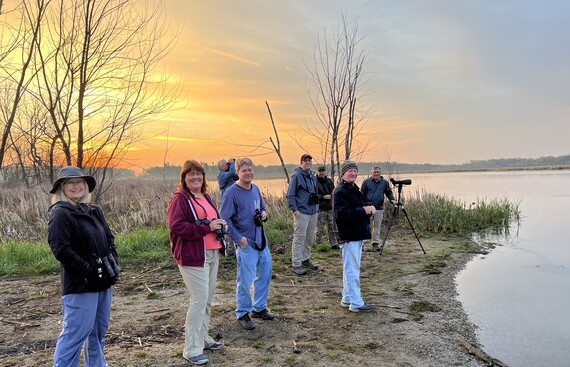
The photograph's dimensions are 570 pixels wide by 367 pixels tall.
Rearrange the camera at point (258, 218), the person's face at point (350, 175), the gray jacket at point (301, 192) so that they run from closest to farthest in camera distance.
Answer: the camera at point (258, 218), the person's face at point (350, 175), the gray jacket at point (301, 192)

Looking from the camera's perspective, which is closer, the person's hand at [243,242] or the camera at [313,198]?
the person's hand at [243,242]

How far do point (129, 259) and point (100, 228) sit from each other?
16.3ft

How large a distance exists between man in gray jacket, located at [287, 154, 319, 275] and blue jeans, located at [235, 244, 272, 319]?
7.27 ft

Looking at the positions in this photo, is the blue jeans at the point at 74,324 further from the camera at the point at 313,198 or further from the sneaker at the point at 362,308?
the camera at the point at 313,198

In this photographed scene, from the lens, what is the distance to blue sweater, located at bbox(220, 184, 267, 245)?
13.1ft

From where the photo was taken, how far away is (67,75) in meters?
5.11

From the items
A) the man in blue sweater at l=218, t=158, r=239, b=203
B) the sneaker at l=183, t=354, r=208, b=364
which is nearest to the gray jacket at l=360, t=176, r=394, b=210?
the man in blue sweater at l=218, t=158, r=239, b=203

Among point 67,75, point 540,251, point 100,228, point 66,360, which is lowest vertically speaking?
Answer: point 540,251

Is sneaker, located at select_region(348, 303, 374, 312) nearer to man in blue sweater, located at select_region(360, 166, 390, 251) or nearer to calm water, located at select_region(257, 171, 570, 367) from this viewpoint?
calm water, located at select_region(257, 171, 570, 367)

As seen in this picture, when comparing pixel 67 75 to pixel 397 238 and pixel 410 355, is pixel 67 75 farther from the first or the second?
pixel 397 238

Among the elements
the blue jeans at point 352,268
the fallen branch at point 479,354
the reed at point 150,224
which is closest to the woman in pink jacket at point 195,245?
the blue jeans at point 352,268

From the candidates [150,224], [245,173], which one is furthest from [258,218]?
[150,224]

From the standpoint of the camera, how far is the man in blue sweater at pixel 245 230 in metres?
4.00

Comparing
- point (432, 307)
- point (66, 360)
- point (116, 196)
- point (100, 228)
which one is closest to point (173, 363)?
point (66, 360)
